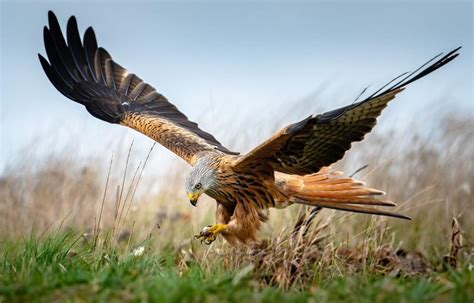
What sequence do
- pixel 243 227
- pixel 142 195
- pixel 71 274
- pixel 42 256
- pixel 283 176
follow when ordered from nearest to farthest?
pixel 71 274 → pixel 42 256 → pixel 243 227 → pixel 283 176 → pixel 142 195

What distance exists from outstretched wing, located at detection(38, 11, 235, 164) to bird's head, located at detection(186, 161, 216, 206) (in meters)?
1.07

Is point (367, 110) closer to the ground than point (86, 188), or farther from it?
farther from it

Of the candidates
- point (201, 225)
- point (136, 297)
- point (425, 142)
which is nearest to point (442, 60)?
point (136, 297)

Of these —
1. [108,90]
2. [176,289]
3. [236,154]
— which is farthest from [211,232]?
[108,90]

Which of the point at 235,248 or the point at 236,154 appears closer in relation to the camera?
the point at 235,248

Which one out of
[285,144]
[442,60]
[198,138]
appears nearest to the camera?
[442,60]

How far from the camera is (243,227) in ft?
21.8

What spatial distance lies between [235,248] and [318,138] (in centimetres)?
156

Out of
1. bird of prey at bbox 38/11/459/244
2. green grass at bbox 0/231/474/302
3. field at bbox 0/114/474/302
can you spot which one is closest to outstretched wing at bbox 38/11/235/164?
bird of prey at bbox 38/11/459/244

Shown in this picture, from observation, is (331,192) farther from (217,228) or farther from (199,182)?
(199,182)

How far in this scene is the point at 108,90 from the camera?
8.66 m

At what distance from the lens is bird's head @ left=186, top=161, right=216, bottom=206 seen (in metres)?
6.52

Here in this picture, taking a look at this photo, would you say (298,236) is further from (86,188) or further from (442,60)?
(86,188)

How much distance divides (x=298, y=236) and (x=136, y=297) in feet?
9.22
